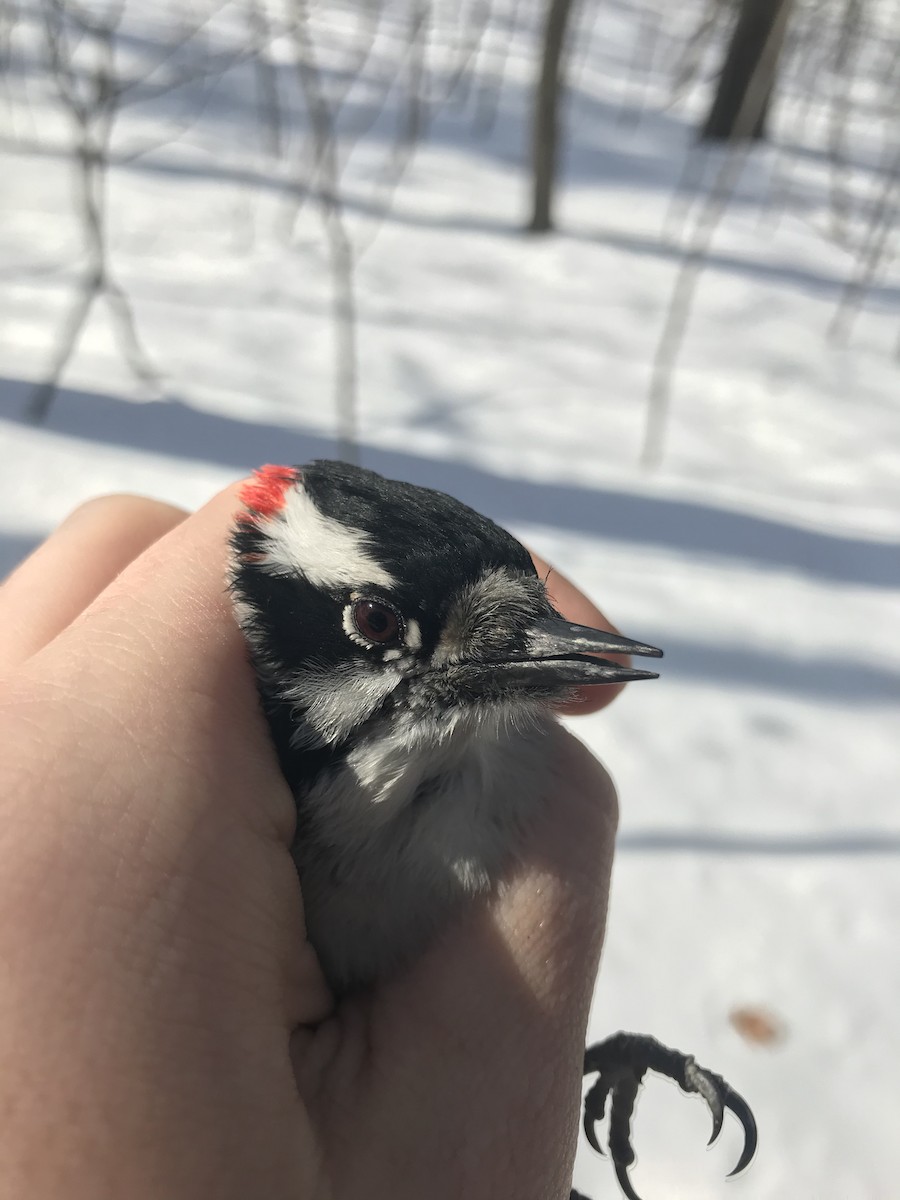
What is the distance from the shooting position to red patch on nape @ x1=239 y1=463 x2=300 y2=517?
1.83 meters

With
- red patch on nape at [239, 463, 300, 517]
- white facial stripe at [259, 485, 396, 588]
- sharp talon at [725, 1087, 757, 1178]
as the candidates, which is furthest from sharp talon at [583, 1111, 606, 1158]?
red patch on nape at [239, 463, 300, 517]

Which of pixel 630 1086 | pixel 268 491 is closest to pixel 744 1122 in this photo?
pixel 630 1086

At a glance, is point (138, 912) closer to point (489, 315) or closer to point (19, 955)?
point (19, 955)

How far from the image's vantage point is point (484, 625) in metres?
1.64

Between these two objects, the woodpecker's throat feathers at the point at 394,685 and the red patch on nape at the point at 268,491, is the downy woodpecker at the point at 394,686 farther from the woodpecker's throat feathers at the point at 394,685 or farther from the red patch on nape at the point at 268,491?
the red patch on nape at the point at 268,491

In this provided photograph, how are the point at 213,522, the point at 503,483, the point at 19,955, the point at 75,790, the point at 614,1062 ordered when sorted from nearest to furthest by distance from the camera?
the point at 19,955, the point at 75,790, the point at 213,522, the point at 614,1062, the point at 503,483

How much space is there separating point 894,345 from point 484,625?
18.0 ft

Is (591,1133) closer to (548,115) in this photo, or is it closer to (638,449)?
(638,449)

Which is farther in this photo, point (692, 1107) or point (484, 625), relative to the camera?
point (692, 1107)

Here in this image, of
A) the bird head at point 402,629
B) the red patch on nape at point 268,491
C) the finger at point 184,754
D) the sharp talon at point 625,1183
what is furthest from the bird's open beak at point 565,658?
the sharp talon at point 625,1183

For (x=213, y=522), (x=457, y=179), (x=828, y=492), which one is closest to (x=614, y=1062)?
(x=213, y=522)

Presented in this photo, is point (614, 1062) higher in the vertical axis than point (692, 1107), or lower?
higher

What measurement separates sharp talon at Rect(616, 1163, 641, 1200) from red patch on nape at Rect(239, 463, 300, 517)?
5.35 feet

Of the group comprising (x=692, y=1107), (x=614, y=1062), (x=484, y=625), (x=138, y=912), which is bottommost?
(x=692, y=1107)
